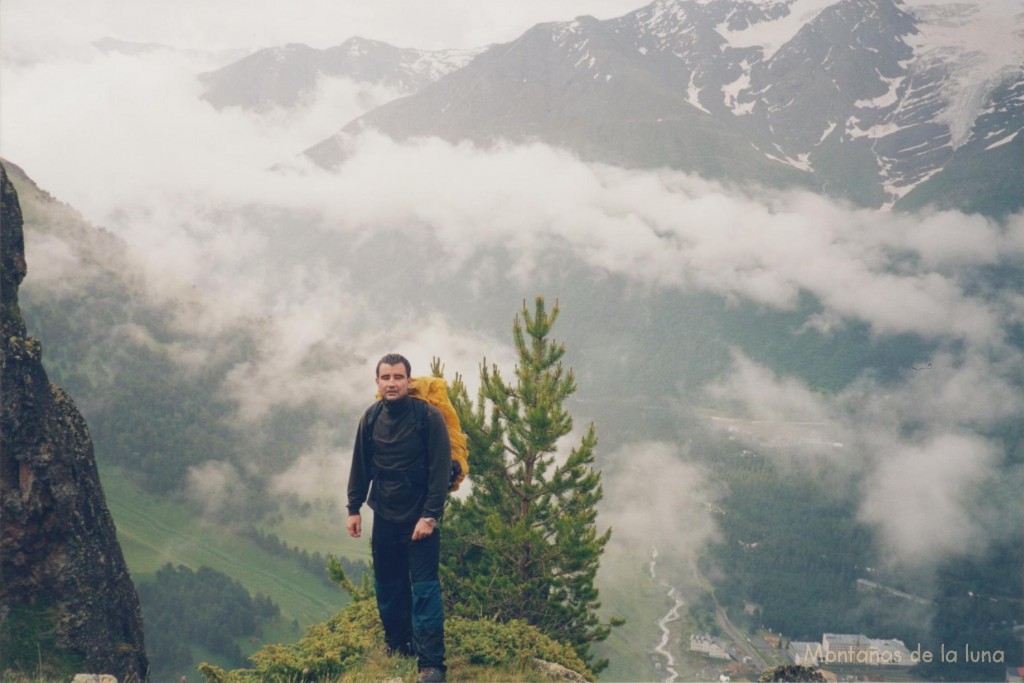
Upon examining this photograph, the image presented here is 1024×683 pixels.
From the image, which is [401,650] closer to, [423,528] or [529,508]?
[423,528]

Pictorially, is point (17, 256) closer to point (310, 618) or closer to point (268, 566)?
point (310, 618)

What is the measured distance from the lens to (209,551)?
14962cm

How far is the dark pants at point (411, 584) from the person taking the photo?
9.62 m

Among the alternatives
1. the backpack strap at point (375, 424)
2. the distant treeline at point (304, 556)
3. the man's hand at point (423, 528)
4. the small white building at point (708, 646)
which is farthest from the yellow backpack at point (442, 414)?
the small white building at point (708, 646)

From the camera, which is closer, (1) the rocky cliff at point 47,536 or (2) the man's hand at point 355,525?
(2) the man's hand at point 355,525

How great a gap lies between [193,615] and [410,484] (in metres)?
131

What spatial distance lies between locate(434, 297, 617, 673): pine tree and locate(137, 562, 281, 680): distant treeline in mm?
107657

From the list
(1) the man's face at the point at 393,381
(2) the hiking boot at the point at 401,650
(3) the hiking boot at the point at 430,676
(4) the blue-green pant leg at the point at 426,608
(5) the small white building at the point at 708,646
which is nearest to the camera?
(1) the man's face at the point at 393,381

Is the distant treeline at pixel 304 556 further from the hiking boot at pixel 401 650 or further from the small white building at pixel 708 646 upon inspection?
the hiking boot at pixel 401 650

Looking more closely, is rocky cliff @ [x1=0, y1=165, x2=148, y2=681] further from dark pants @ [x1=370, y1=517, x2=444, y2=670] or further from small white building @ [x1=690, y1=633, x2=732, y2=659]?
small white building @ [x1=690, y1=633, x2=732, y2=659]

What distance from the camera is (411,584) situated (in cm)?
1018

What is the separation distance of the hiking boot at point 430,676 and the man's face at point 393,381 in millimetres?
4245

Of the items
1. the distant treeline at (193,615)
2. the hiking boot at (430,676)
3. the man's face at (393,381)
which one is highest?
the man's face at (393,381)

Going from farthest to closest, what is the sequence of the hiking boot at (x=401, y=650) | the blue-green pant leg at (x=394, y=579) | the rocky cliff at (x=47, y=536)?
1. the rocky cliff at (x=47, y=536)
2. the hiking boot at (x=401, y=650)
3. the blue-green pant leg at (x=394, y=579)
